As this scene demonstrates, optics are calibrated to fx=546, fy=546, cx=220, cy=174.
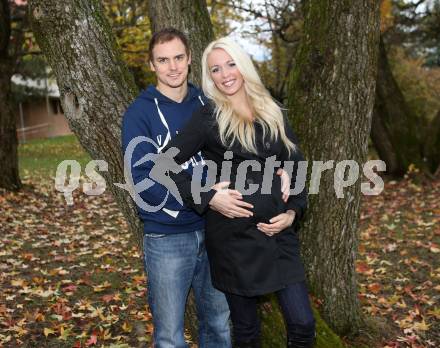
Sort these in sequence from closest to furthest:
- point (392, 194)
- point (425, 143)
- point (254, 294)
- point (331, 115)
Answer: point (254, 294) → point (331, 115) → point (392, 194) → point (425, 143)

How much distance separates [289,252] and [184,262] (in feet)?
2.07

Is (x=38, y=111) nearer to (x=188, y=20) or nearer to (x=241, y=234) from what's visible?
(x=188, y=20)

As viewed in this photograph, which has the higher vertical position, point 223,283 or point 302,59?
point 302,59

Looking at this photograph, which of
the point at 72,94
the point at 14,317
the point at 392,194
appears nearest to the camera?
the point at 72,94

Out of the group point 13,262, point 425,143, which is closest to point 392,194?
point 425,143

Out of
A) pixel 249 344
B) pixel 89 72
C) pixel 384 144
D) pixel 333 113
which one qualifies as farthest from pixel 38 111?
pixel 249 344

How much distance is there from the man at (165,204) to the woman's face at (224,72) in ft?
0.55

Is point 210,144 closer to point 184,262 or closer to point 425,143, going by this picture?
point 184,262

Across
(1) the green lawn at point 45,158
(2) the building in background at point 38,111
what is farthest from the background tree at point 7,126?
(2) the building in background at point 38,111

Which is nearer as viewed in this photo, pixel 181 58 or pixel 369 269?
pixel 181 58

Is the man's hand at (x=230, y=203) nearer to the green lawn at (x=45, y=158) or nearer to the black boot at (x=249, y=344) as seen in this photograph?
the black boot at (x=249, y=344)

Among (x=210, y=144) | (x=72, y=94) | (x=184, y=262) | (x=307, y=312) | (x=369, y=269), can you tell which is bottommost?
(x=369, y=269)

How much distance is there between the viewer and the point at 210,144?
3.27 m

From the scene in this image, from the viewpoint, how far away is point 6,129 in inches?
498
